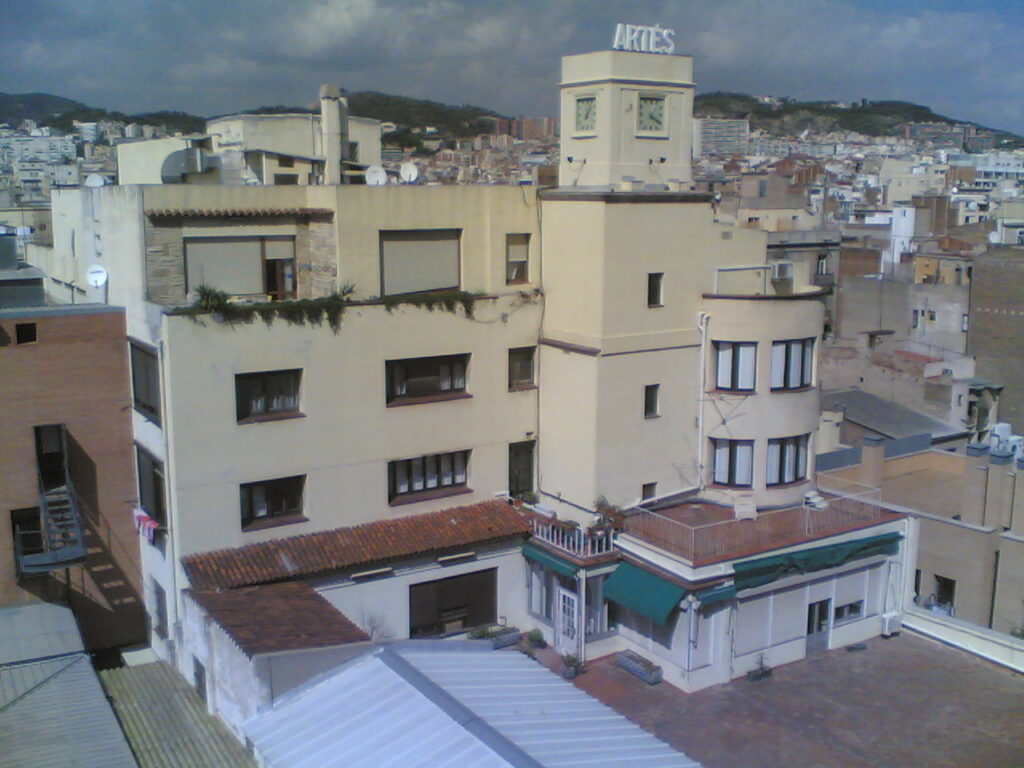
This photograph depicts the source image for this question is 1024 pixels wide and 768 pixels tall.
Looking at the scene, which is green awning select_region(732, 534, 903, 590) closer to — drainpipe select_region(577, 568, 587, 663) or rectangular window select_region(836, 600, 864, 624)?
rectangular window select_region(836, 600, 864, 624)

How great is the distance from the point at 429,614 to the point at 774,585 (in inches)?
352

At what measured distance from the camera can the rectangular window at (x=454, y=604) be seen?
26484 mm

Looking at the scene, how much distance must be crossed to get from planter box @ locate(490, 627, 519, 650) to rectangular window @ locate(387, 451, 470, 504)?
13.2 ft

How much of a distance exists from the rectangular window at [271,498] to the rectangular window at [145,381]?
2.85 m

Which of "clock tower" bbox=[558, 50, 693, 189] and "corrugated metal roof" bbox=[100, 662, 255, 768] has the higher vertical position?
"clock tower" bbox=[558, 50, 693, 189]

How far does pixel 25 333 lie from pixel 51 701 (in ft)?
30.2

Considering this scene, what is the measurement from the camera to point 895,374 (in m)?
45.3

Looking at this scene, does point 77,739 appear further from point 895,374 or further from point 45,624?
point 895,374

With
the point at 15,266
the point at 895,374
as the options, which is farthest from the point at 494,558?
the point at 895,374

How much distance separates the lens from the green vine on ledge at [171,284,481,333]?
76.9 ft

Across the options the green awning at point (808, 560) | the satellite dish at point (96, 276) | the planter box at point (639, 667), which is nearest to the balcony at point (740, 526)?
the green awning at point (808, 560)

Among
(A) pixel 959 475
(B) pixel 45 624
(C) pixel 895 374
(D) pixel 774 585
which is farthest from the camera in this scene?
(C) pixel 895 374

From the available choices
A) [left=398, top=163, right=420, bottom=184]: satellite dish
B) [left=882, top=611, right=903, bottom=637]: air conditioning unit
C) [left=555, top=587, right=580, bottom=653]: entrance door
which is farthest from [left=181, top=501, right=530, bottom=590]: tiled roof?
[left=882, top=611, right=903, bottom=637]: air conditioning unit

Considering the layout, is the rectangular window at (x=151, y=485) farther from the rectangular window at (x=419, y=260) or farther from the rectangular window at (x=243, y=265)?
the rectangular window at (x=419, y=260)
